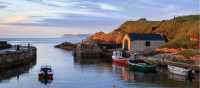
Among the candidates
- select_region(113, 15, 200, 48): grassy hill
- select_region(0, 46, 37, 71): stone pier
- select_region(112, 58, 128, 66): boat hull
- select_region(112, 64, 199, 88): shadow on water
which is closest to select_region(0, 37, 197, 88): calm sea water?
select_region(112, 64, 199, 88): shadow on water

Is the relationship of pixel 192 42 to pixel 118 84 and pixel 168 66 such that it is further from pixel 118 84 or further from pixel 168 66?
pixel 118 84

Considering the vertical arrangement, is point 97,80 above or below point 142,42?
below

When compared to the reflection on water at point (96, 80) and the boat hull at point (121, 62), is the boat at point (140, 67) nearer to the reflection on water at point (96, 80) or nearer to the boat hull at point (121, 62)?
the reflection on water at point (96, 80)

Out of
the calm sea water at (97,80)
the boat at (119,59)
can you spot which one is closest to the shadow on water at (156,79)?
the calm sea water at (97,80)

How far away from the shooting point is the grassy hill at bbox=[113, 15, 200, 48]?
9307 cm

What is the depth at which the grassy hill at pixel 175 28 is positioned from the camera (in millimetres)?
93069

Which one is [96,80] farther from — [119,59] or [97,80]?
[119,59]

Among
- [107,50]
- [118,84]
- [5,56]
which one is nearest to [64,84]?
[118,84]

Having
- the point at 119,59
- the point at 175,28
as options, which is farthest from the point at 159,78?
the point at 175,28

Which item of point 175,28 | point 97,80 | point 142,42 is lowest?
point 97,80

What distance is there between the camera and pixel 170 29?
130 m

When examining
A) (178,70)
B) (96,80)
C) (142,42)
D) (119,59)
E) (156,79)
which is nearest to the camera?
(156,79)

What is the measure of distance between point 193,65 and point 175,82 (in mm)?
6242

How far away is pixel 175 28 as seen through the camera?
423 ft
